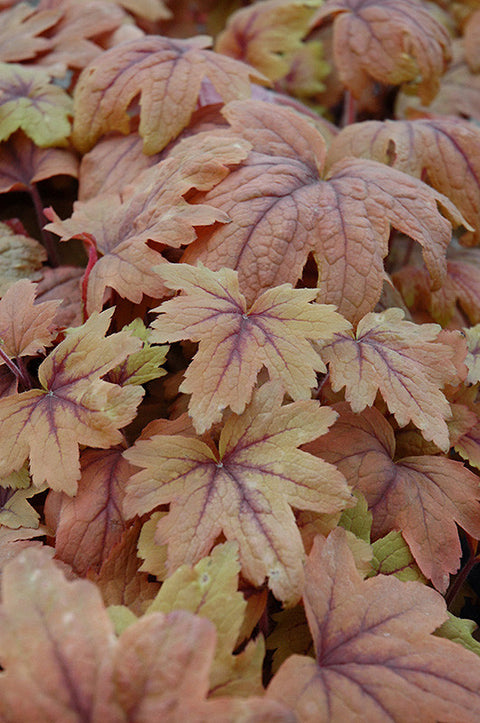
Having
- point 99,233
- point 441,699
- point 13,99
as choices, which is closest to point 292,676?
point 441,699

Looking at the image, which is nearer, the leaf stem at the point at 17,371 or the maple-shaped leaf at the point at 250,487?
the maple-shaped leaf at the point at 250,487

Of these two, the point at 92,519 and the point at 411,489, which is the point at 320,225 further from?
the point at 92,519

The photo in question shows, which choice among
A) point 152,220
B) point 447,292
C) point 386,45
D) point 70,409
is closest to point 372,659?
point 70,409

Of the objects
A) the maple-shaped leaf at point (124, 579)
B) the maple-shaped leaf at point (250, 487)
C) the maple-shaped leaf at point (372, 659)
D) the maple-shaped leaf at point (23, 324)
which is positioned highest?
the maple-shaped leaf at point (23, 324)

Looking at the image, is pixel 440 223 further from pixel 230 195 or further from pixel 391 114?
pixel 391 114

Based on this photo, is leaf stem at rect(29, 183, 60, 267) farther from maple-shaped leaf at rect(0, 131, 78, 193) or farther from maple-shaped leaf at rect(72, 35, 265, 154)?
maple-shaped leaf at rect(72, 35, 265, 154)

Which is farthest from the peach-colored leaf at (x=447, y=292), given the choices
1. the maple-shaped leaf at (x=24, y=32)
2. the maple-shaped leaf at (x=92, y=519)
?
the maple-shaped leaf at (x=24, y=32)

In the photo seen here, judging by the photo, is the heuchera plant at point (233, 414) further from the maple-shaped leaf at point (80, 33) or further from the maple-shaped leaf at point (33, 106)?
the maple-shaped leaf at point (80, 33)
